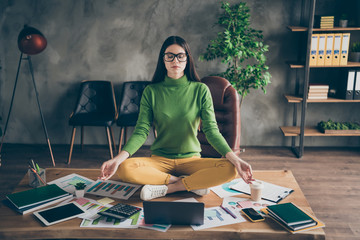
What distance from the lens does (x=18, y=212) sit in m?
1.89

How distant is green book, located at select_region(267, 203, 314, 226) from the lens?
5.61 ft

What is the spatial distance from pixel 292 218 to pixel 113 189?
103 centimetres

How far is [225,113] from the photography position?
2801mm

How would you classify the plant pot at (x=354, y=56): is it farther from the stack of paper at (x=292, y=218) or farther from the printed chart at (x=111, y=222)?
the printed chart at (x=111, y=222)

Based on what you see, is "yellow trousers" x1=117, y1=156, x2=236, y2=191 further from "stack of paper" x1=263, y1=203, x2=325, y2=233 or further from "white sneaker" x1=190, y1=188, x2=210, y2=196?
"stack of paper" x1=263, y1=203, x2=325, y2=233

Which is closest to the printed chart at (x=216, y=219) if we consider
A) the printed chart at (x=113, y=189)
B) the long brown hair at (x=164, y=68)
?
the printed chart at (x=113, y=189)

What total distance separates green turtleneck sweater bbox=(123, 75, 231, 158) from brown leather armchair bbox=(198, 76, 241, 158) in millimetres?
354

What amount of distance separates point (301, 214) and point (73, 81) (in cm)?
355

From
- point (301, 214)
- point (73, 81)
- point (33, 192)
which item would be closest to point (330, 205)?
point (301, 214)

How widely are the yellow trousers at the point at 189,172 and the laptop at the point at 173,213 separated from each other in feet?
1.11

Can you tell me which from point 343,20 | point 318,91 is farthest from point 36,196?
point 343,20

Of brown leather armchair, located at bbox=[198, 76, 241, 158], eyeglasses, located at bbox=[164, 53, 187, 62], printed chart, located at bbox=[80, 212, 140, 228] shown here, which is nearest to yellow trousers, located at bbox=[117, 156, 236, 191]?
printed chart, located at bbox=[80, 212, 140, 228]

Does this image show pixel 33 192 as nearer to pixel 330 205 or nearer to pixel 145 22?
pixel 330 205

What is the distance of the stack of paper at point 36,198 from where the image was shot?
1902mm
